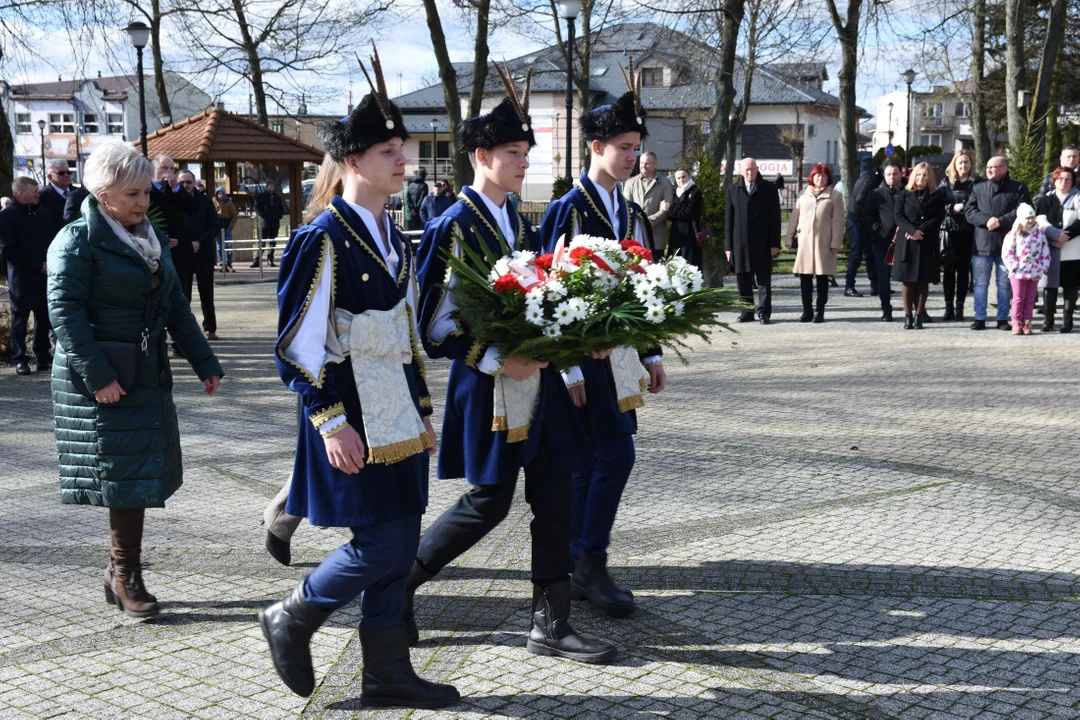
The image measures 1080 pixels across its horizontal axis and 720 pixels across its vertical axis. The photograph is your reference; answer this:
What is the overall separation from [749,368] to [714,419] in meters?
2.64

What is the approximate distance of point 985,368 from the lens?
11.0 meters

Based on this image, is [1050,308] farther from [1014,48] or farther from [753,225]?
[1014,48]

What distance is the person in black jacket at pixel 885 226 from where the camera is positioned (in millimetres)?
14641

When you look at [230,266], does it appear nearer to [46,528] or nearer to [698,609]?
[46,528]

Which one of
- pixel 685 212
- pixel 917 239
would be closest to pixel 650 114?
pixel 685 212

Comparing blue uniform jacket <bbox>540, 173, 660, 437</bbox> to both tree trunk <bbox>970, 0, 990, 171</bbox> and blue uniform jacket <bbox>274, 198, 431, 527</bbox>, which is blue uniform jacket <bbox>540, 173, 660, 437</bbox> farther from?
tree trunk <bbox>970, 0, 990, 171</bbox>

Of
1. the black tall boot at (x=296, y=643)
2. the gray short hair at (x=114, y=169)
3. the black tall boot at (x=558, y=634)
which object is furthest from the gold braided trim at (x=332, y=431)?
the gray short hair at (x=114, y=169)

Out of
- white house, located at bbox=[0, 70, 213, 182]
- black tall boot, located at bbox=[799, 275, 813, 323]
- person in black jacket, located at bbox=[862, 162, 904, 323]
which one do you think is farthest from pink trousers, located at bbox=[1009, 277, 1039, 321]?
white house, located at bbox=[0, 70, 213, 182]

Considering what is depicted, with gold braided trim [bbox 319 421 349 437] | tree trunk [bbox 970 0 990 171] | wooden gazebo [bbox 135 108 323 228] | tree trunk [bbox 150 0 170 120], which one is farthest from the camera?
tree trunk [bbox 150 0 170 120]

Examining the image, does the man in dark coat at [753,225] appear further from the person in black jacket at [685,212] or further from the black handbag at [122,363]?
the black handbag at [122,363]

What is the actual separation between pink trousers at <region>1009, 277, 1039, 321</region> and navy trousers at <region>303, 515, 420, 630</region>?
36.1 feet

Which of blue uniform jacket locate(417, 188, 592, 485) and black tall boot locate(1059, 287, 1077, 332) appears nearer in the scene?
blue uniform jacket locate(417, 188, 592, 485)

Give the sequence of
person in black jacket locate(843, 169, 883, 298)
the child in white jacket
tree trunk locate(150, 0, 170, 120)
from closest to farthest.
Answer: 1. the child in white jacket
2. person in black jacket locate(843, 169, 883, 298)
3. tree trunk locate(150, 0, 170, 120)

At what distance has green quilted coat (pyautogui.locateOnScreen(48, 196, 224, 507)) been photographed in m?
4.66
